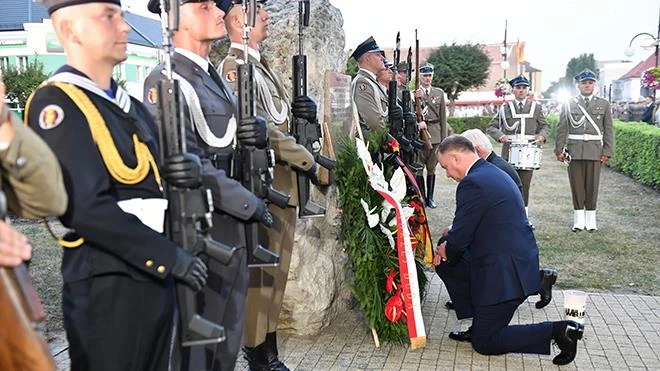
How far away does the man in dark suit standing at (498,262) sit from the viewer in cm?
444

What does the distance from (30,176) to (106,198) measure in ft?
1.25

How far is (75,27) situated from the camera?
2.34m

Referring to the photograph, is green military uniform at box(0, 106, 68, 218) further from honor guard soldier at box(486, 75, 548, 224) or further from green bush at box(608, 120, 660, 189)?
green bush at box(608, 120, 660, 189)

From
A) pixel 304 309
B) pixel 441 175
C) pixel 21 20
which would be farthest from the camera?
pixel 21 20

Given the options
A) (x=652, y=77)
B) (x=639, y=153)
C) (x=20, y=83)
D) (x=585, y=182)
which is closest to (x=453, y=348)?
(x=585, y=182)

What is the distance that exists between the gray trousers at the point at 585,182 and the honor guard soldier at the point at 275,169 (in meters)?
5.91

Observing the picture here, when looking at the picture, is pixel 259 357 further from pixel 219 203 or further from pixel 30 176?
pixel 30 176

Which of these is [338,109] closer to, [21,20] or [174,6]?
[174,6]

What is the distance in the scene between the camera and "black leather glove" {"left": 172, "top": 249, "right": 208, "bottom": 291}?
2.30 metres

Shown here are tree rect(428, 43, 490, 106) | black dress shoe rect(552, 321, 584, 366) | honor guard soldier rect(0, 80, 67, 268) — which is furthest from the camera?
tree rect(428, 43, 490, 106)

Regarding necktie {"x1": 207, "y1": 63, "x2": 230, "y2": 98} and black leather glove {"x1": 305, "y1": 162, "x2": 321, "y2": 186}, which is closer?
necktie {"x1": 207, "y1": 63, "x2": 230, "y2": 98}

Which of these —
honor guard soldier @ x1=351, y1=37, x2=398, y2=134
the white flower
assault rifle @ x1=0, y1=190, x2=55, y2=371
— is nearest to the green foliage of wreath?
the white flower

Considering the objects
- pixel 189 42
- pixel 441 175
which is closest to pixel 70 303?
pixel 189 42

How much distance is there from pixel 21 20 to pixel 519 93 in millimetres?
16180
